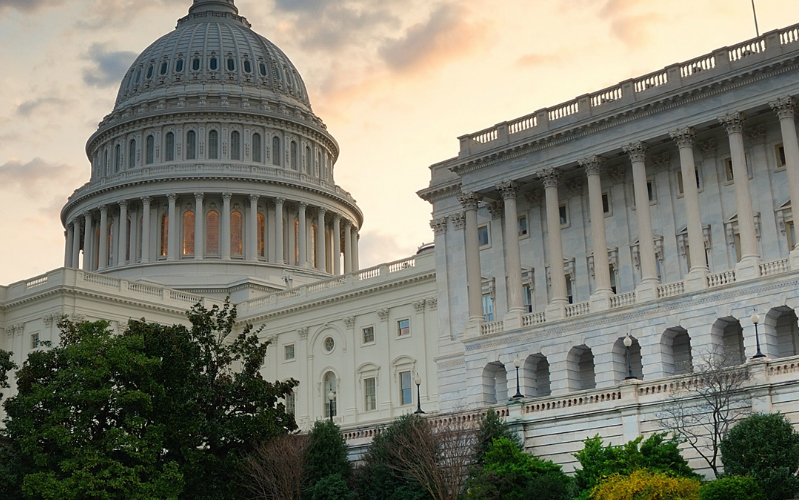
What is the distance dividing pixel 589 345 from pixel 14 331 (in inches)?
1738

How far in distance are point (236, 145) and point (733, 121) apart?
2539 inches

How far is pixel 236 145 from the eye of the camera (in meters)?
113

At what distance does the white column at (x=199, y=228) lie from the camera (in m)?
106

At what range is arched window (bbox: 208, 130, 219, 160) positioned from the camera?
112 metres

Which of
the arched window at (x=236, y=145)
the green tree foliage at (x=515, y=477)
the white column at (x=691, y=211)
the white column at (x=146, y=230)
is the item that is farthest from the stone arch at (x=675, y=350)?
the arched window at (x=236, y=145)

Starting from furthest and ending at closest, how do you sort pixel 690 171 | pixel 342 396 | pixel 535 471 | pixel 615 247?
pixel 342 396 < pixel 615 247 < pixel 690 171 < pixel 535 471

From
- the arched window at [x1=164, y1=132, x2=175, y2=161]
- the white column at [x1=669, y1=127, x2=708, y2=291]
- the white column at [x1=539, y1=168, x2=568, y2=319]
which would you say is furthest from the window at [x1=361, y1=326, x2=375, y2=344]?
the arched window at [x1=164, y1=132, x2=175, y2=161]

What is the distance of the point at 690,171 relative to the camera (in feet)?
191

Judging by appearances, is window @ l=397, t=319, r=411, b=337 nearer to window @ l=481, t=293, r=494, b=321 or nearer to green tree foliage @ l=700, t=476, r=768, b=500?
window @ l=481, t=293, r=494, b=321

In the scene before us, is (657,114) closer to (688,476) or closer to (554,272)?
(554,272)

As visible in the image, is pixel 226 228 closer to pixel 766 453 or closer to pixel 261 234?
pixel 261 234

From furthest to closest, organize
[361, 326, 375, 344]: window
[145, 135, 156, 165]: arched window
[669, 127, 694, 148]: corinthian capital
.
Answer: [145, 135, 156, 165]: arched window < [361, 326, 375, 344]: window < [669, 127, 694, 148]: corinthian capital

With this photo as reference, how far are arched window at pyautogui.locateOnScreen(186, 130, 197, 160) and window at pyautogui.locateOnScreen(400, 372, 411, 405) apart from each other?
135 feet

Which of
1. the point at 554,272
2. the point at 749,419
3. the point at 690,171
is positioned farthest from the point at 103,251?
the point at 749,419
